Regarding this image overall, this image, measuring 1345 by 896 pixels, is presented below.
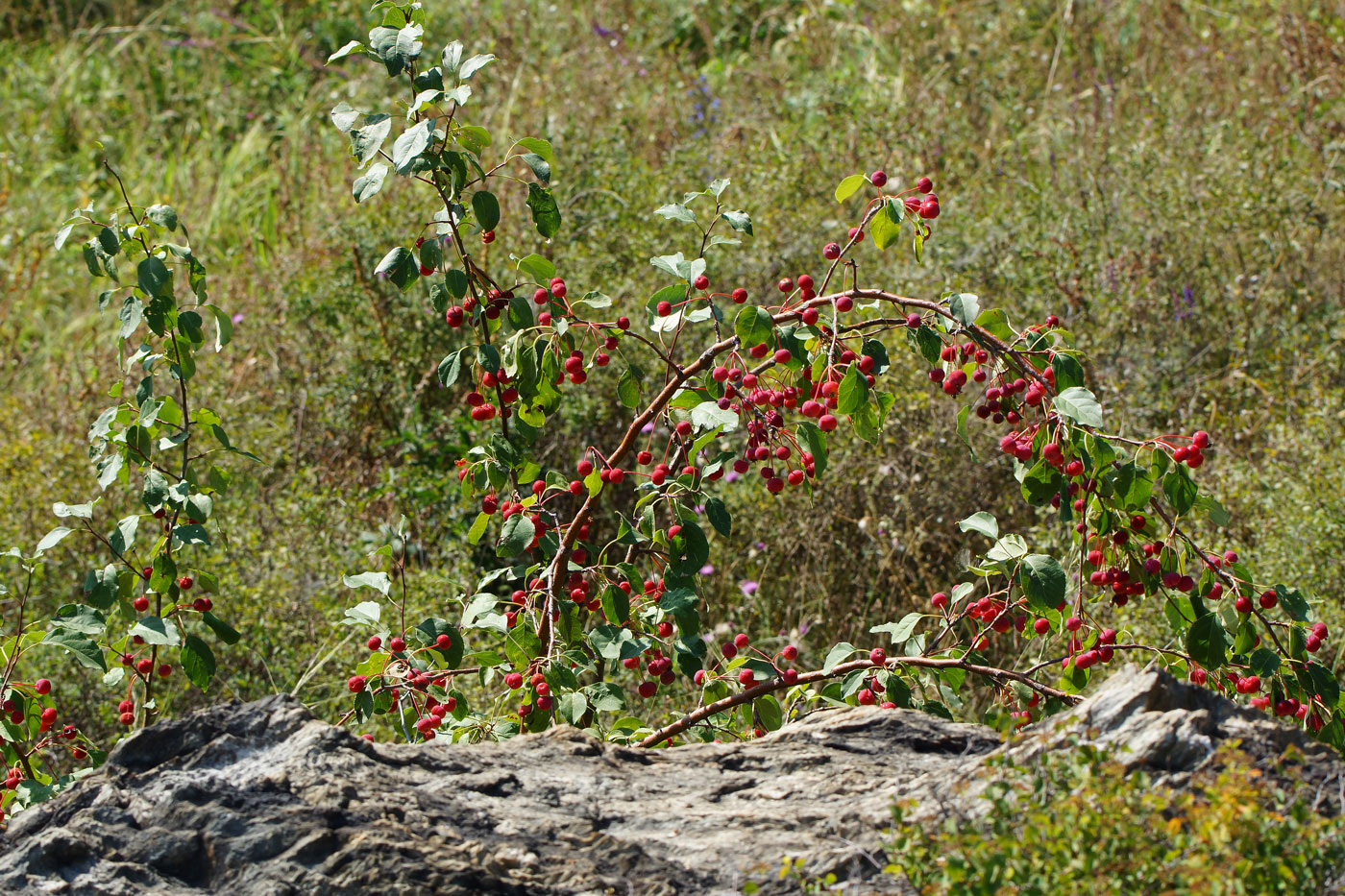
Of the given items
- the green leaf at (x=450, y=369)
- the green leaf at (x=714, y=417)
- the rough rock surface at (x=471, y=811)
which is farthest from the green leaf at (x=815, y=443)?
the green leaf at (x=450, y=369)

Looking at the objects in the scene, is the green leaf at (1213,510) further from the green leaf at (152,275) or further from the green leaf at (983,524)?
the green leaf at (152,275)

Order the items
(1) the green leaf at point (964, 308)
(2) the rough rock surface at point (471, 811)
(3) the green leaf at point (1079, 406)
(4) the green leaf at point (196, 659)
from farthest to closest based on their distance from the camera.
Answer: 1. (4) the green leaf at point (196, 659)
2. (1) the green leaf at point (964, 308)
3. (3) the green leaf at point (1079, 406)
4. (2) the rough rock surface at point (471, 811)

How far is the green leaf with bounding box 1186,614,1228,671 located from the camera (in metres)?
1.81

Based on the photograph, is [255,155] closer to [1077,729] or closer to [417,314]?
A: [417,314]

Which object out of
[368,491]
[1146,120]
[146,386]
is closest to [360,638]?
[368,491]

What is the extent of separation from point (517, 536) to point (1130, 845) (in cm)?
108

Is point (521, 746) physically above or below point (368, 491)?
above

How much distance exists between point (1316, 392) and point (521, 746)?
267 centimetres

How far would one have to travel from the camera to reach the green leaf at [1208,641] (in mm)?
1809

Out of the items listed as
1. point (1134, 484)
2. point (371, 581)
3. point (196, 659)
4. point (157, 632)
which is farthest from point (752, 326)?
point (196, 659)

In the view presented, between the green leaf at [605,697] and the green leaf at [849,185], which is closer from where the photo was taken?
the green leaf at [849,185]

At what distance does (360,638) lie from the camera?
122 inches

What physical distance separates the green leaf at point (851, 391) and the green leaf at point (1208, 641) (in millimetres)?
608

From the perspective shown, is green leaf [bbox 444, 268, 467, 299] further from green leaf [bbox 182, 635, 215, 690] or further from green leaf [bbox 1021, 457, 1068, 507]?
green leaf [bbox 1021, 457, 1068, 507]
